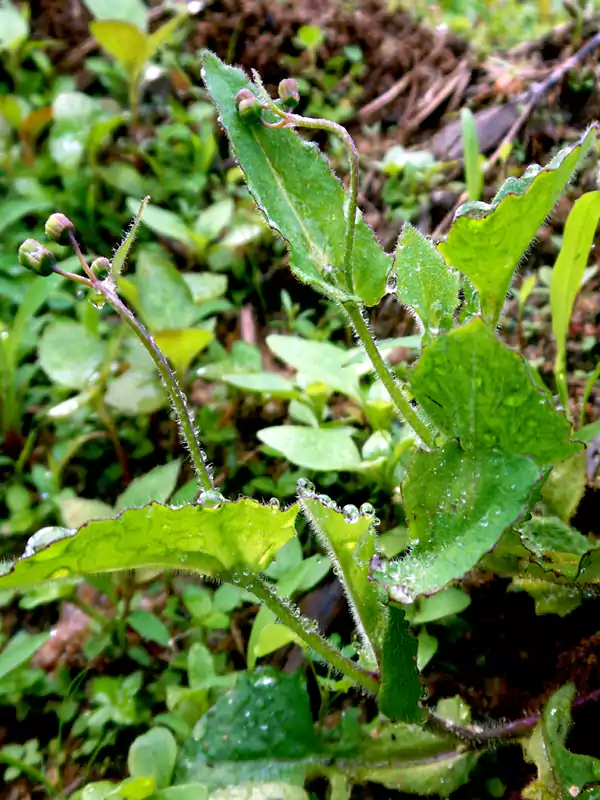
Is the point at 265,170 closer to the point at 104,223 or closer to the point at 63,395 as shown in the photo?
the point at 63,395

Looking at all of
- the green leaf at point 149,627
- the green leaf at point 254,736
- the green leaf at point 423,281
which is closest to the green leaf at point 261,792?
the green leaf at point 254,736

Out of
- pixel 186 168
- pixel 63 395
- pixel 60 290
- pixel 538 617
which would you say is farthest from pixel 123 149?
pixel 538 617

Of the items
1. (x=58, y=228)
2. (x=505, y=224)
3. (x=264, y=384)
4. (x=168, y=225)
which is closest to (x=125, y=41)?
(x=168, y=225)

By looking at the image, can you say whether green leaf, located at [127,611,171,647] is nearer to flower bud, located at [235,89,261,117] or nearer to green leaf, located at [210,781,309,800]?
green leaf, located at [210,781,309,800]

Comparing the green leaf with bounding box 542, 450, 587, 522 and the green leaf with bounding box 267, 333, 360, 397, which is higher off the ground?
the green leaf with bounding box 542, 450, 587, 522

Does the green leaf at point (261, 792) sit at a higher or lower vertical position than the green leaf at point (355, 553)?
lower

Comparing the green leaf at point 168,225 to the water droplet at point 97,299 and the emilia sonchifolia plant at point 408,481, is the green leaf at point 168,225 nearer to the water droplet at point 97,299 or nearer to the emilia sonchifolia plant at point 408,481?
the emilia sonchifolia plant at point 408,481

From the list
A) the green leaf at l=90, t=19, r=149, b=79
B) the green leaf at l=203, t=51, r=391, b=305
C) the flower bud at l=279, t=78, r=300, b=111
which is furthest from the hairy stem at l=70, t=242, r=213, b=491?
the green leaf at l=90, t=19, r=149, b=79
